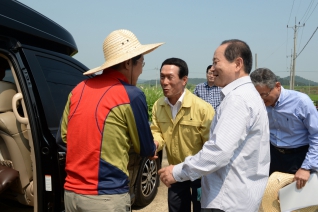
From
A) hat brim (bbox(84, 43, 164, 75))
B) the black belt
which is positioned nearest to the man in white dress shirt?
hat brim (bbox(84, 43, 164, 75))

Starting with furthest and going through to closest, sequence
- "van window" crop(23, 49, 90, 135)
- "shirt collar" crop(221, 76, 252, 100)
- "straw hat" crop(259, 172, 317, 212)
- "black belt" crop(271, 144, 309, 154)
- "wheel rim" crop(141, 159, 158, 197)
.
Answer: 1. "wheel rim" crop(141, 159, 158, 197)
2. "black belt" crop(271, 144, 309, 154)
3. "straw hat" crop(259, 172, 317, 212)
4. "van window" crop(23, 49, 90, 135)
5. "shirt collar" crop(221, 76, 252, 100)

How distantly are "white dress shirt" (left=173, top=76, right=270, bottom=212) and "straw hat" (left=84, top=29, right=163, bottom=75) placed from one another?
1.87ft

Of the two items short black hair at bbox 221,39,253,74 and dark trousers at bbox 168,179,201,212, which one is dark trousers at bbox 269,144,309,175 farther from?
short black hair at bbox 221,39,253,74

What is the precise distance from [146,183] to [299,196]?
1776 millimetres

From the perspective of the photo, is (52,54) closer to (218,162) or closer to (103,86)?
(103,86)

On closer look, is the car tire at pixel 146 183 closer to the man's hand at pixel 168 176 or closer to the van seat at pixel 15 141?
the van seat at pixel 15 141

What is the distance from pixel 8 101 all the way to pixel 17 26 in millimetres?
725

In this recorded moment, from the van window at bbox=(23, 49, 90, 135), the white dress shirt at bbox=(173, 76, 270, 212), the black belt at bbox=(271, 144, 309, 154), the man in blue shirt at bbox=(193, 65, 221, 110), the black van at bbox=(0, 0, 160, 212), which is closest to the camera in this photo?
the white dress shirt at bbox=(173, 76, 270, 212)

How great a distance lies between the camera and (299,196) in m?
2.53

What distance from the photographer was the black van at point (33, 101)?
2121 millimetres

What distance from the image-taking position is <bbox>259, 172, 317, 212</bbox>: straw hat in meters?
2.66

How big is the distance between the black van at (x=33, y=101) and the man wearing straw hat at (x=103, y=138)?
48 cm

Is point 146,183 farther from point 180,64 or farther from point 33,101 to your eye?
point 33,101

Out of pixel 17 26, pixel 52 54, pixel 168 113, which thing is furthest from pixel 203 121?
pixel 17 26
